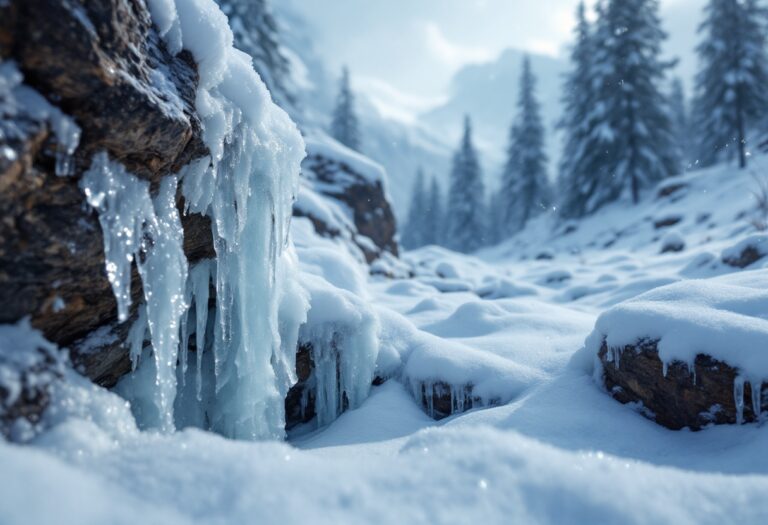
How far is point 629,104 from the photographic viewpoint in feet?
64.2

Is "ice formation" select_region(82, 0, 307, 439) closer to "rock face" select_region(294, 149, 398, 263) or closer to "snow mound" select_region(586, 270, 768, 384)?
"snow mound" select_region(586, 270, 768, 384)

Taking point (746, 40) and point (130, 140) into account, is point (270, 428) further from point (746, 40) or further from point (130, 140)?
point (746, 40)

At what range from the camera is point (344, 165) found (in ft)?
42.8

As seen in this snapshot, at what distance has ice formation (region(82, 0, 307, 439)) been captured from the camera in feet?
8.13

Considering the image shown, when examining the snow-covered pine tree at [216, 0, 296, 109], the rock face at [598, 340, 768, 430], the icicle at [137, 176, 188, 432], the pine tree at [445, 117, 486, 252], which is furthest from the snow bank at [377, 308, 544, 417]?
the pine tree at [445, 117, 486, 252]

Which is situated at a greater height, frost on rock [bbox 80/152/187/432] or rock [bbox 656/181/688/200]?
rock [bbox 656/181/688/200]

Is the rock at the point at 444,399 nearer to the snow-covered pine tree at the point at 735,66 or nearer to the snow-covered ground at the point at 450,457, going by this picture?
the snow-covered ground at the point at 450,457

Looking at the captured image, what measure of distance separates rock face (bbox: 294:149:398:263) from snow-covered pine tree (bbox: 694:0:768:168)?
1558 centimetres

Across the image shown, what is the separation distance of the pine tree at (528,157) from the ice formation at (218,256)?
90.5 ft

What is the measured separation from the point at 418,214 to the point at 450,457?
40.3 meters

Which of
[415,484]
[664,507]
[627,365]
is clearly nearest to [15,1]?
[415,484]

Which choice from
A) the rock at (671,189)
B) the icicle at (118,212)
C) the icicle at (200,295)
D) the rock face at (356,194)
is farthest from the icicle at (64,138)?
the rock at (671,189)

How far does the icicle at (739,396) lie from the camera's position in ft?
9.66

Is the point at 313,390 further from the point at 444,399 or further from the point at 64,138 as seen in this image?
the point at 64,138
